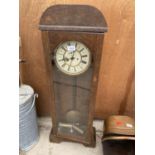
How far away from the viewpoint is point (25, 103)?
50.7 inches

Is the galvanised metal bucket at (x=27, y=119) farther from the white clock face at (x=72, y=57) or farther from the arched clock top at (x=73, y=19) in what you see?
the arched clock top at (x=73, y=19)

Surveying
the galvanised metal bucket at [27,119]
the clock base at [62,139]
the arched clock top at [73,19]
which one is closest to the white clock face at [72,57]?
the arched clock top at [73,19]

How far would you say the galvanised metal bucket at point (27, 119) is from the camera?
4.26ft

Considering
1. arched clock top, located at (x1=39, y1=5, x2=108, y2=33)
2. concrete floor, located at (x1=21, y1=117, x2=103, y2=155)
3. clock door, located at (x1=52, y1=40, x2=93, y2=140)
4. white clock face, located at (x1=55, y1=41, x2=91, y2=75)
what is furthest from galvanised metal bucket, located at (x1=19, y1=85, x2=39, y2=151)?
arched clock top, located at (x1=39, y1=5, x2=108, y2=33)

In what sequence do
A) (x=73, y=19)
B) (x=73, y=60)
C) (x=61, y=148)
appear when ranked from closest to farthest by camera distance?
(x=73, y=19) → (x=73, y=60) → (x=61, y=148)

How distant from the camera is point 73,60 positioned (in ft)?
3.59

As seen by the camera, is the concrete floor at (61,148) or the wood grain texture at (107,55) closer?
the wood grain texture at (107,55)

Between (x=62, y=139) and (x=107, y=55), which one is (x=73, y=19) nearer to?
(x=107, y=55)

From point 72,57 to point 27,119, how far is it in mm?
506

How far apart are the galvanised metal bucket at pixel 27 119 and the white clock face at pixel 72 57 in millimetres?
314

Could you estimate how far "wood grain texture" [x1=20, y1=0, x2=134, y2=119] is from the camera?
117cm

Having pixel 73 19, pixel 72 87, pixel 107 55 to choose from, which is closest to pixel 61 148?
pixel 72 87
